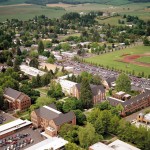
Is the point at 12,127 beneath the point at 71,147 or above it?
beneath

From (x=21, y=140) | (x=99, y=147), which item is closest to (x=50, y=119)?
(x=21, y=140)

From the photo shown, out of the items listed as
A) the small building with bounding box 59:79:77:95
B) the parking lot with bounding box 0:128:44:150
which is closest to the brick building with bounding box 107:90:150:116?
the small building with bounding box 59:79:77:95

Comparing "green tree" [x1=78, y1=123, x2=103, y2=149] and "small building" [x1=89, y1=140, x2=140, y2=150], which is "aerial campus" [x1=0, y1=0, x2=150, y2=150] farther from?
"small building" [x1=89, y1=140, x2=140, y2=150]

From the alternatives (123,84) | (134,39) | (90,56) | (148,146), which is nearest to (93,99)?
(123,84)

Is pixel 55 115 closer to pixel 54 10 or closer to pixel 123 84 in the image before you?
pixel 123 84

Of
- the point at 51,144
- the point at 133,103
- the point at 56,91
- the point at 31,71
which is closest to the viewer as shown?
the point at 51,144

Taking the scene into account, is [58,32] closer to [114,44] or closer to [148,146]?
[114,44]
